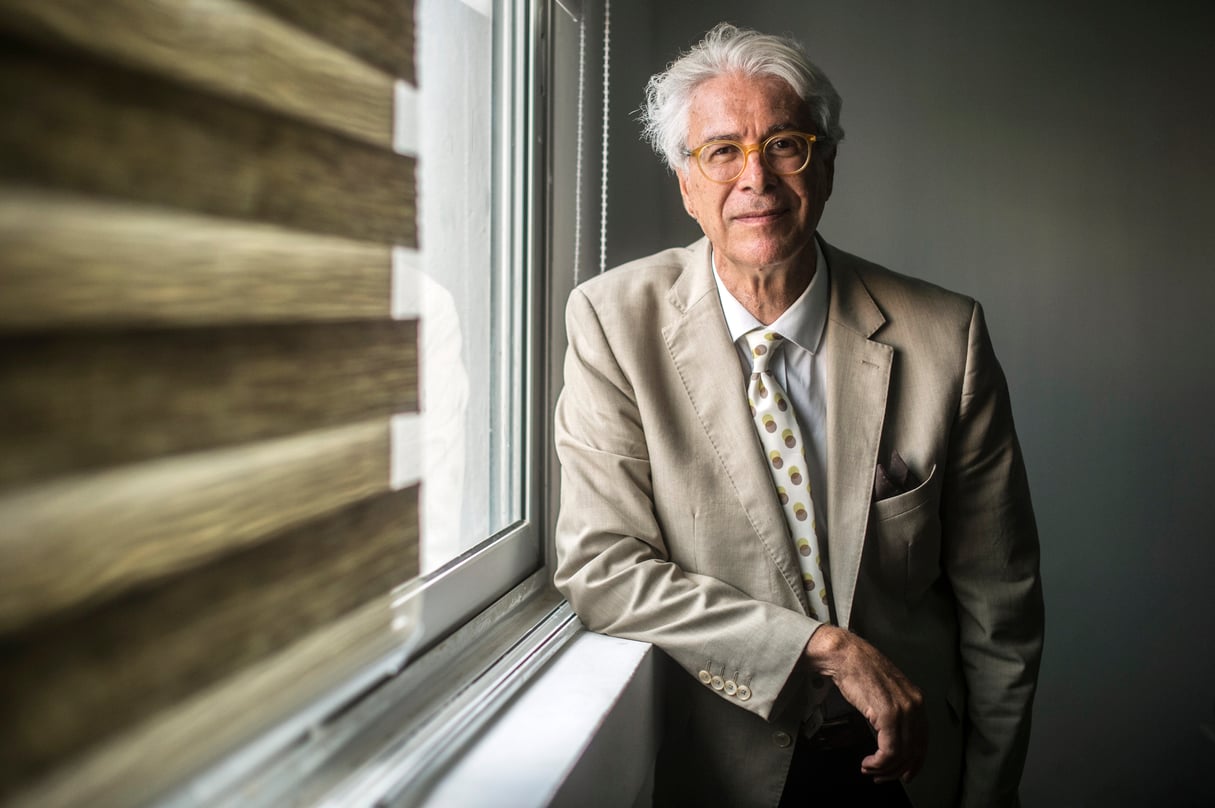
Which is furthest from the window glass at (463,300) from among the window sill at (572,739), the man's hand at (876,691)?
the man's hand at (876,691)

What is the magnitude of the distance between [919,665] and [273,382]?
1.29 m

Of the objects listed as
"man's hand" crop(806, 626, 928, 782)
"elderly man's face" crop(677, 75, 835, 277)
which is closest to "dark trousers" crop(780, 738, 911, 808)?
"man's hand" crop(806, 626, 928, 782)

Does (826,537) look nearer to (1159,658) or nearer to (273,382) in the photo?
(273,382)

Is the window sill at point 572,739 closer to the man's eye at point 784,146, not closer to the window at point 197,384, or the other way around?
the window at point 197,384

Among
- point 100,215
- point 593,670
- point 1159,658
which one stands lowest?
point 1159,658

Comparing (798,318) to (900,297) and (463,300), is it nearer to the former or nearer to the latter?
(900,297)

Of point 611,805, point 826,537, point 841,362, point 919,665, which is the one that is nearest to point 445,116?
point 841,362

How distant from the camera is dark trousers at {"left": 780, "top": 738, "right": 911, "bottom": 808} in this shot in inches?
58.1

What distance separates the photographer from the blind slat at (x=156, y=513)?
1.45 feet

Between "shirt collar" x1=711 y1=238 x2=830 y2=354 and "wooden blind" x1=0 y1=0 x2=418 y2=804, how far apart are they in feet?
2.83

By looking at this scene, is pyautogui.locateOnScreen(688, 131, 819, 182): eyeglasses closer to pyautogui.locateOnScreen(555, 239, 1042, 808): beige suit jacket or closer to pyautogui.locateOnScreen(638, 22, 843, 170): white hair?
pyautogui.locateOnScreen(638, 22, 843, 170): white hair

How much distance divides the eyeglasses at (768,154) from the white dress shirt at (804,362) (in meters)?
0.21

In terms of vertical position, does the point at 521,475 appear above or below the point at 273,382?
below

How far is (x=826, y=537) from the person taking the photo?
1452 millimetres
